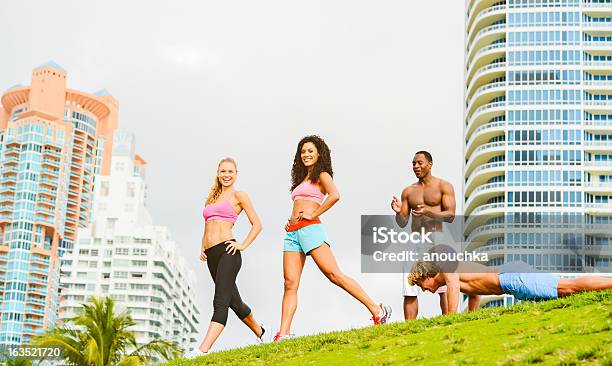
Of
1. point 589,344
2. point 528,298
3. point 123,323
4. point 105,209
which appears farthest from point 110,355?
point 105,209

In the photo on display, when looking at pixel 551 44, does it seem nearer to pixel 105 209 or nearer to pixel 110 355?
pixel 105 209

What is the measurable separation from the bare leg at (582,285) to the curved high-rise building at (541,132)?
94151mm

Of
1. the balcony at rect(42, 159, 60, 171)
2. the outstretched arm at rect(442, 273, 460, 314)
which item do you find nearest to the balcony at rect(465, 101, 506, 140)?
the balcony at rect(42, 159, 60, 171)

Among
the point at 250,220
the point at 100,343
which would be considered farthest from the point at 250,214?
the point at 100,343

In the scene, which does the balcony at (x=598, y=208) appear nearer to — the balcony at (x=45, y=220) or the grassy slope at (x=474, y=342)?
the grassy slope at (x=474, y=342)

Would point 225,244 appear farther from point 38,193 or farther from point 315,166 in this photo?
point 38,193

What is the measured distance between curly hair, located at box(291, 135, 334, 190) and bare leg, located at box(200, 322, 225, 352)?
236cm

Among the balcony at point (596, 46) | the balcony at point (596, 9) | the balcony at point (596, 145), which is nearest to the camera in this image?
the balcony at point (596, 145)

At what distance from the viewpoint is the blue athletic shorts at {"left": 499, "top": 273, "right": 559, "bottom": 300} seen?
15.0 meters

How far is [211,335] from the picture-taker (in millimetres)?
15594

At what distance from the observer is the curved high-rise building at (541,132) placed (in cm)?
10862

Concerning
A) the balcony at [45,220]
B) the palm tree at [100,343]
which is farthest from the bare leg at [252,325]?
the balcony at [45,220]

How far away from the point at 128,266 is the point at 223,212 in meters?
141

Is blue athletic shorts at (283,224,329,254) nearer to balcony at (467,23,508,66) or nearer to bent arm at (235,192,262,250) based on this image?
bent arm at (235,192,262,250)
